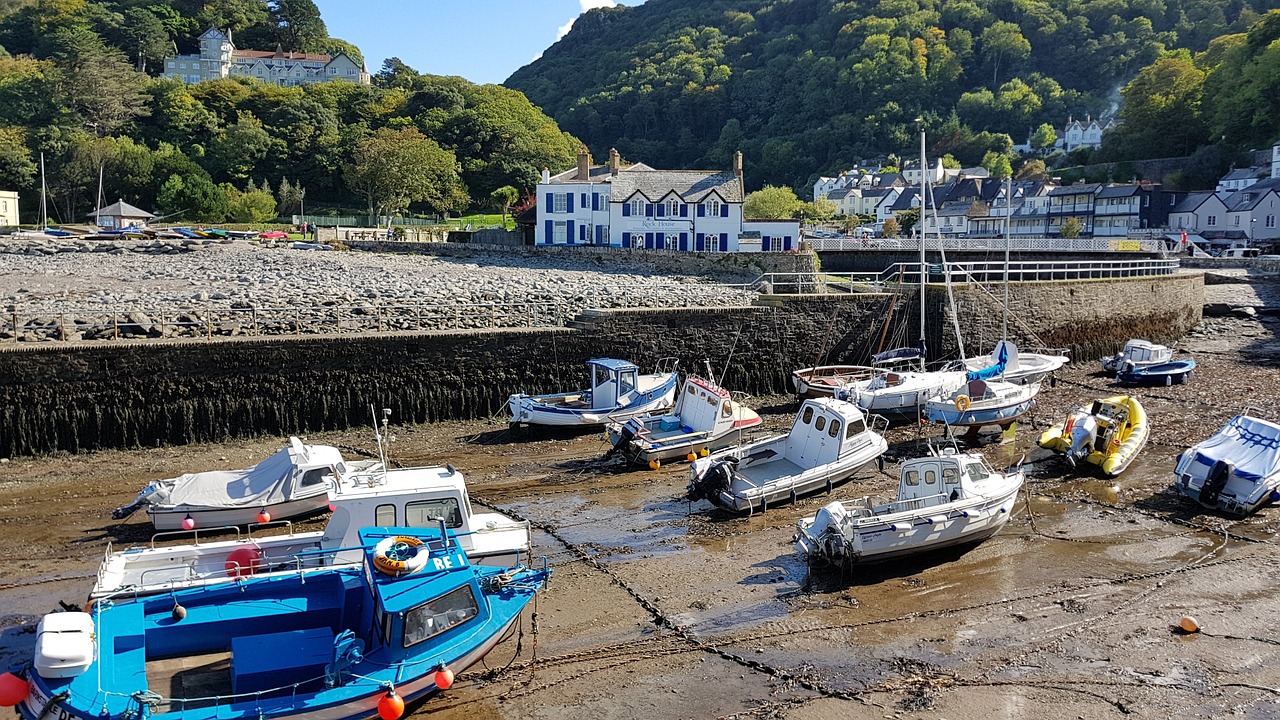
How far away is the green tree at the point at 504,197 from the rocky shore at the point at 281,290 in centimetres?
2371

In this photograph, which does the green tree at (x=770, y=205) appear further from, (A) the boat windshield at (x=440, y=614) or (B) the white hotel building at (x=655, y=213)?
(A) the boat windshield at (x=440, y=614)

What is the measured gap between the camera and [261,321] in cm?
2420

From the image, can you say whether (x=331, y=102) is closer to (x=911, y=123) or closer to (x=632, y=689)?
(x=911, y=123)

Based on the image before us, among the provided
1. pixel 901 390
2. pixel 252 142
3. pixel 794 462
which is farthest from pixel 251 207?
pixel 794 462

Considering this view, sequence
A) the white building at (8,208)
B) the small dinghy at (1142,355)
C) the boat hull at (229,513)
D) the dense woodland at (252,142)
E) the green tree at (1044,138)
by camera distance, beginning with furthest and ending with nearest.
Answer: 1. the green tree at (1044,138)
2. the dense woodland at (252,142)
3. the white building at (8,208)
4. the small dinghy at (1142,355)
5. the boat hull at (229,513)

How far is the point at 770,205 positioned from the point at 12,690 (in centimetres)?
6243

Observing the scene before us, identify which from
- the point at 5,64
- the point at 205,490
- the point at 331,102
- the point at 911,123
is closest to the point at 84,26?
the point at 5,64

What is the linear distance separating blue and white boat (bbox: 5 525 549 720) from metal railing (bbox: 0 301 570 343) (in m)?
13.6

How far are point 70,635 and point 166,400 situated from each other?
13462 mm

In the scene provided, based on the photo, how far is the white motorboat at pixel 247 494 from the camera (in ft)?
49.5

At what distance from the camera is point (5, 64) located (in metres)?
97.4

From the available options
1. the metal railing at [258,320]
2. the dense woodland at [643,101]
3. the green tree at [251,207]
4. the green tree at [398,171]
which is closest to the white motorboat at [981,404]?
the metal railing at [258,320]

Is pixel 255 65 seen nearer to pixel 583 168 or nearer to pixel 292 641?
pixel 583 168

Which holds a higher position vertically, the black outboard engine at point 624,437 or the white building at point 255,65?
the white building at point 255,65
